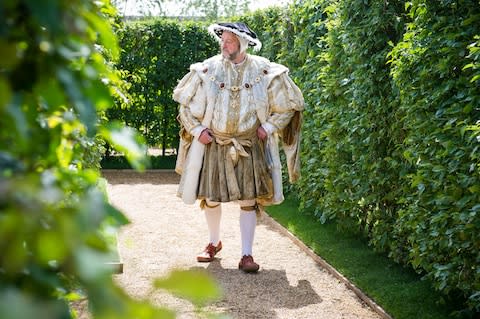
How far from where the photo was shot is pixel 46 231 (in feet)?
2.69

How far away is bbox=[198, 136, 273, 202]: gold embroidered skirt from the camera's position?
621cm

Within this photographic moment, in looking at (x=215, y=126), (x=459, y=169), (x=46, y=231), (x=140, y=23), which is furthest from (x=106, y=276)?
(x=140, y=23)

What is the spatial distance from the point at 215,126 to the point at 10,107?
5.37m

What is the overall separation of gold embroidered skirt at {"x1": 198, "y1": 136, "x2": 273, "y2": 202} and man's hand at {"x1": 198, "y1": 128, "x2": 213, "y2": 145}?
0.09 metres

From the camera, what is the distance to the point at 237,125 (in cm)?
620

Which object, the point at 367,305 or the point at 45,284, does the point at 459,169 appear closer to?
the point at 367,305

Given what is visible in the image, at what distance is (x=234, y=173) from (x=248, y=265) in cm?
70

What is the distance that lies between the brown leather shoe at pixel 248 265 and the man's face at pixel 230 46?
60.5 inches

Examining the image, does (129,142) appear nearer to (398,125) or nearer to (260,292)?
(260,292)

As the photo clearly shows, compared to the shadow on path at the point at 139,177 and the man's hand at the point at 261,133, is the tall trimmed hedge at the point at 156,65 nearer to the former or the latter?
the shadow on path at the point at 139,177

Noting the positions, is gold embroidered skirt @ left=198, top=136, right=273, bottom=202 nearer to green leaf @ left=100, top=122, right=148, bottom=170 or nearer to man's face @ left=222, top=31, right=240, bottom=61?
man's face @ left=222, top=31, right=240, bottom=61

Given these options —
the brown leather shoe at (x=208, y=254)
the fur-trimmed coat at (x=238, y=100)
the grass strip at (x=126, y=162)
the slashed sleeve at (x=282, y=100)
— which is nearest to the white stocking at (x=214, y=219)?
the brown leather shoe at (x=208, y=254)

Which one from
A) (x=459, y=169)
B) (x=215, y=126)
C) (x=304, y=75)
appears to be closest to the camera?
(x=459, y=169)

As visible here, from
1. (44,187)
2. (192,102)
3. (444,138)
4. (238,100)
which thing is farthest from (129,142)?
(192,102)
